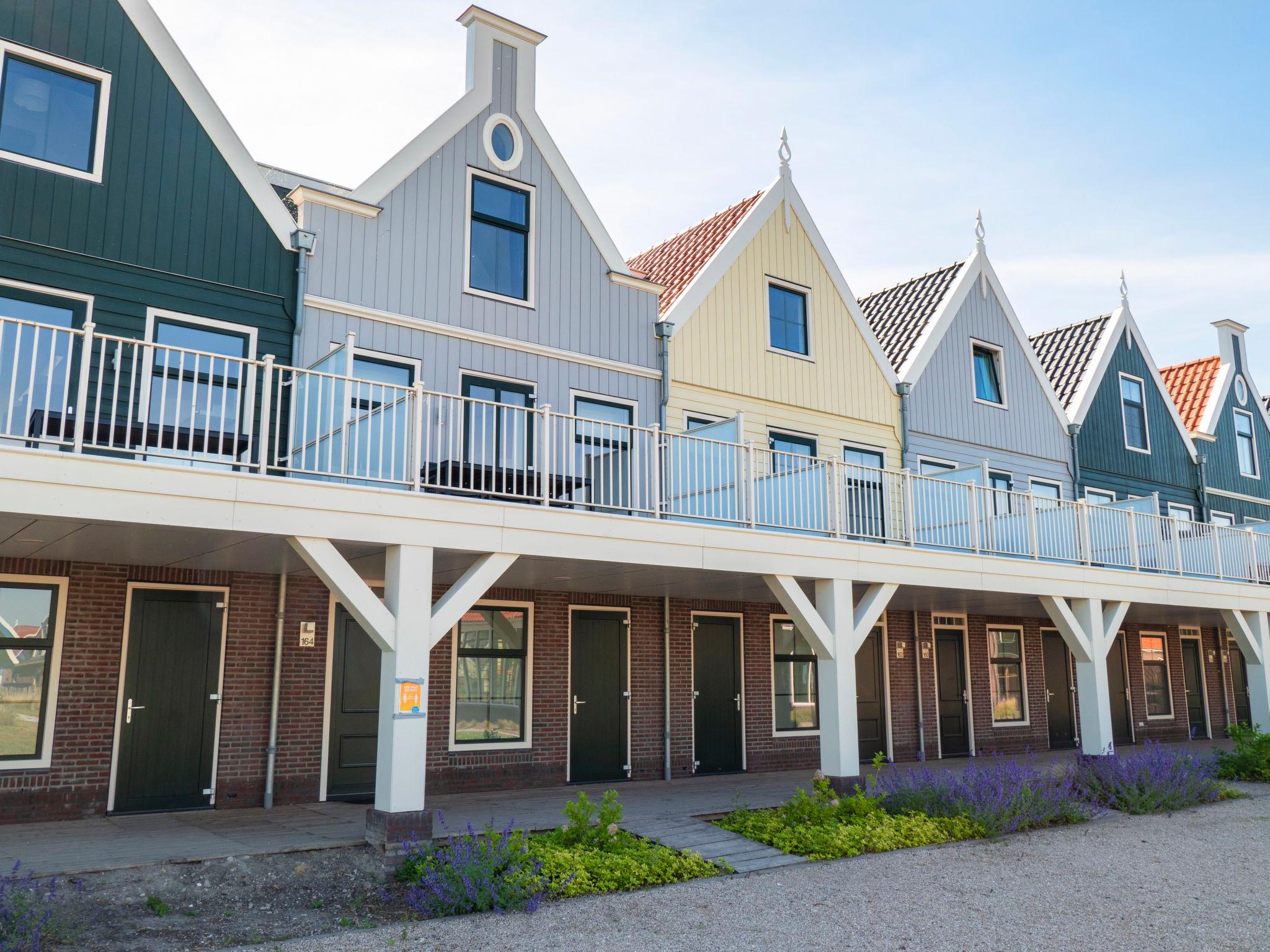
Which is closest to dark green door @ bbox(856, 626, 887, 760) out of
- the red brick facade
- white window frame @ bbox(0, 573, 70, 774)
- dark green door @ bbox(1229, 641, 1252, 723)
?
the red brick facade

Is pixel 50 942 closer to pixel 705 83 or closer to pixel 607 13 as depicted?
pixel 607 13

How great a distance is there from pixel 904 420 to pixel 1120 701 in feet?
28.8

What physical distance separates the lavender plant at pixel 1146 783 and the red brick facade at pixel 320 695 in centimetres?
403

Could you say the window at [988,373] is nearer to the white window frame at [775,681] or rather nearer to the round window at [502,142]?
the white window frame at [775,681]

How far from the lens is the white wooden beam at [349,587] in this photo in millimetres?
8250

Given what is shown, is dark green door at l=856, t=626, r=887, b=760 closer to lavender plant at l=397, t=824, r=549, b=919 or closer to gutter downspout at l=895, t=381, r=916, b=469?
gutter downspout at l=895, t=381, r=916, b=469

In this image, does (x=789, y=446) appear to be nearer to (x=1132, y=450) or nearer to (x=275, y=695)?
(x=275, y=695)

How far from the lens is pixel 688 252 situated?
16359 mm

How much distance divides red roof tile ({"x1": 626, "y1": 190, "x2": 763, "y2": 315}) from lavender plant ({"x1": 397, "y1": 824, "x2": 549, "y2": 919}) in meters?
8.29

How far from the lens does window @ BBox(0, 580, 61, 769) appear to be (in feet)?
31.5

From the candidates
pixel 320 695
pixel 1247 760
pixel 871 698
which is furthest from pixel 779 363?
pixel 1247 760

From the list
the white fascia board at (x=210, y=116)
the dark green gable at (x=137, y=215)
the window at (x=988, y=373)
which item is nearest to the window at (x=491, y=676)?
the dark green gable at (x=137, y=215)

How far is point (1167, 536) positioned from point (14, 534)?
17283 millimetres

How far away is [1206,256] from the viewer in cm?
1919
